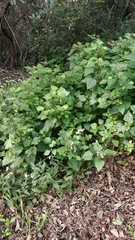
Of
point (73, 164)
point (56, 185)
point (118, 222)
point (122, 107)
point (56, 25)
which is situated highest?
point (56, 25)

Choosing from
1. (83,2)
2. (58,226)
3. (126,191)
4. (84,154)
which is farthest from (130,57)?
(83,2)

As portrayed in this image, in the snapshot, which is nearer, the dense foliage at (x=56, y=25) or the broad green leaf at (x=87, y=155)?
the broad green leaf at (x=87, y=155)

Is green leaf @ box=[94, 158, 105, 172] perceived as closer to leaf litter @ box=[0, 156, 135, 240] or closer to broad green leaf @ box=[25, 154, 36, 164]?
leaf litter @ box=[0, 156, 135, 240]

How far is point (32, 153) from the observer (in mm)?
1965

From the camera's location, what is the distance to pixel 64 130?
2137 millimetres

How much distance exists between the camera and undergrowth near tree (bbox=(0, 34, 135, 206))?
1.96 m

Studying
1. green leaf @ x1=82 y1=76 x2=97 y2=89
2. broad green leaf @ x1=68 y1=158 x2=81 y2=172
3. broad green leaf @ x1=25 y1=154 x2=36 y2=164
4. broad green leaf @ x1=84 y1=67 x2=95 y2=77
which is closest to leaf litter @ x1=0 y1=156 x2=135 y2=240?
broad green leaf @ x1=68 y1=158 x2=81 y2=172

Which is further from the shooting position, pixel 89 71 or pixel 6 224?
pixel 89 71

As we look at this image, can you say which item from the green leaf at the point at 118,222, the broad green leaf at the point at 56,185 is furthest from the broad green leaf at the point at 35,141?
the green leaf at the point at 118,222

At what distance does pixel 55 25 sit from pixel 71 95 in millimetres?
2487

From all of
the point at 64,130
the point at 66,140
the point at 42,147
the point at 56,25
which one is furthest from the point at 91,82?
the point at 56,25

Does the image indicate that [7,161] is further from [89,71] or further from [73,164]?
[89,71]

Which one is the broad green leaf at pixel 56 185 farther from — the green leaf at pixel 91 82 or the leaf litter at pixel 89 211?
the green leaf at pixel 91 82

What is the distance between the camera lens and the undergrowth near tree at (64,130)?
6.43 feet
